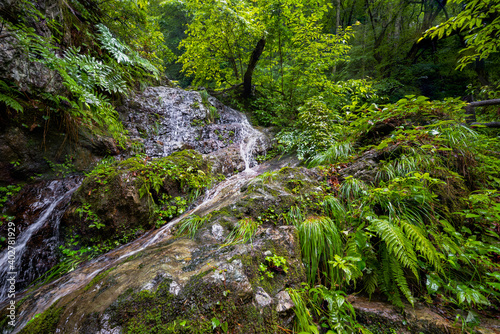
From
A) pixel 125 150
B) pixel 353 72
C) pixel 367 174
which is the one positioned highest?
pixel 353 72

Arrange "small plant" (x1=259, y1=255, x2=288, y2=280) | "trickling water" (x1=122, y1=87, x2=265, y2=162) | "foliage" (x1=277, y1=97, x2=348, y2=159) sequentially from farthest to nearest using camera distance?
"trickling water" (x1=122, y1=87, x2=265, y2=162) < "foliage" (x1=277, y1=97, x2=348, y2=159) < "small plant" (x1=259, y1=255, x2=288, y2=280)

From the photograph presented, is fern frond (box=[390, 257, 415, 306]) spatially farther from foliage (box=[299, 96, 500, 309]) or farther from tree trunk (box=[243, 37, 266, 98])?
tree trunk (box=[243, 37, 266, 98])

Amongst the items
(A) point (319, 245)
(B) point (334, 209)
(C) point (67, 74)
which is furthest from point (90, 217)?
(B) point (334, 209)

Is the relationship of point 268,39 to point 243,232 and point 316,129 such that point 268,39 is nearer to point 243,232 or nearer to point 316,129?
point 316,129

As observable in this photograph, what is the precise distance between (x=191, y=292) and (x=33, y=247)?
3337 mm

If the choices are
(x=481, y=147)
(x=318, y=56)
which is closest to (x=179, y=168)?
(x=481, y=147)

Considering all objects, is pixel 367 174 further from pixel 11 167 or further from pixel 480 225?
pixel 11 167

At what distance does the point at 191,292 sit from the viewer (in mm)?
1357

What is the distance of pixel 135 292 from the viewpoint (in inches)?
53.8

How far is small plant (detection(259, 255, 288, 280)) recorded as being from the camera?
1.61 m

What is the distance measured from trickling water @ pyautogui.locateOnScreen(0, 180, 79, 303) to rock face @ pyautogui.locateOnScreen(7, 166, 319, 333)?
918mm

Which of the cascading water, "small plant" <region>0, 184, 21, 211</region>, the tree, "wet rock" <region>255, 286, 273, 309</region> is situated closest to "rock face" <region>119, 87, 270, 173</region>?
the cascading water

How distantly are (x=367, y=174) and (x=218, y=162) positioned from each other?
3.65 metres

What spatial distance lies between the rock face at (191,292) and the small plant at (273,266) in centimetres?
3
